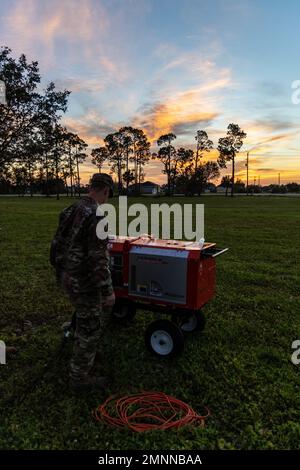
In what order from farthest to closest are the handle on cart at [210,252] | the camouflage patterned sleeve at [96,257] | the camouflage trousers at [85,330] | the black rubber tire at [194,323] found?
the black rubber tire at [194,323], the handle on cart at [210,252], the camouflage trousers at [85,330], the camouflage patterned sleeve at [96,257]

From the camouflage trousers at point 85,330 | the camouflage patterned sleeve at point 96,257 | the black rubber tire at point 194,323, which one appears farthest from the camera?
the black rubber tire at point 194,323

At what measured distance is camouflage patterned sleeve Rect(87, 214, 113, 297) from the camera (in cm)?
342

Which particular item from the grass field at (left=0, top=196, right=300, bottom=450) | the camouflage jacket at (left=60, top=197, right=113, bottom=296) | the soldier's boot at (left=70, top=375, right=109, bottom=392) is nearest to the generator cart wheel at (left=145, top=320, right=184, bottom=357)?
the grass field at (left=0, top=196, right=300, bottom=450)

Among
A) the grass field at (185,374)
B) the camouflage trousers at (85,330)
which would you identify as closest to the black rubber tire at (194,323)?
the grass field at (185,374)

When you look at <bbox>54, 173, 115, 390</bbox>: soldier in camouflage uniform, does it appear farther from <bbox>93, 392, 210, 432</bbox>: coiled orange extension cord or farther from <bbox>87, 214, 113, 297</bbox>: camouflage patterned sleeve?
<bbox>93, 392, 210, 432</bbox>: coiled orange extension cord

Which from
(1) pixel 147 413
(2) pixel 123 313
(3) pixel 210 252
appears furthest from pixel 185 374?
(2) pixel 123 313

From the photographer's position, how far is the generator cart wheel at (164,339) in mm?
4227

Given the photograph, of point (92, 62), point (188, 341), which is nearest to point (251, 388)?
point (188, 341)

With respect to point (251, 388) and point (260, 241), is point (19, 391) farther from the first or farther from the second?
point (260, 241)

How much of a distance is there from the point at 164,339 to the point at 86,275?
1.48 metres

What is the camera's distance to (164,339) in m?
4.33

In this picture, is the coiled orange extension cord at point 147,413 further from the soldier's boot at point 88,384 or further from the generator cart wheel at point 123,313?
the generator cart wheel at point 123,313

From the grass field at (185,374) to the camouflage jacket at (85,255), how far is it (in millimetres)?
1171

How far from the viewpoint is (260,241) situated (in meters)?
13.6
